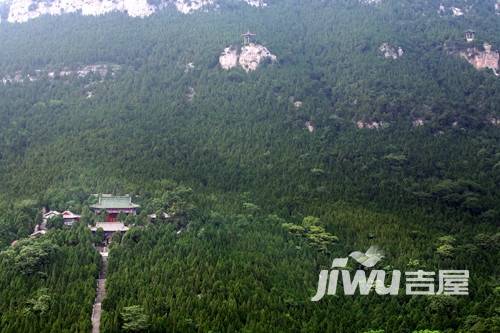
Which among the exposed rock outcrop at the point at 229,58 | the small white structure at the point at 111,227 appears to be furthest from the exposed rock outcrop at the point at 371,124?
the small white structure at the point at 111,227

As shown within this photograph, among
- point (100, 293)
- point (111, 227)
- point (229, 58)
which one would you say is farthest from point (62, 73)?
point (100, 293)

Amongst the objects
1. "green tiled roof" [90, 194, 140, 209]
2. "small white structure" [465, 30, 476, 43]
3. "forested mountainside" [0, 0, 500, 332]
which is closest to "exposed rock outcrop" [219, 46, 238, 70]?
"forested mountainside" [0, 0, 500, 332]

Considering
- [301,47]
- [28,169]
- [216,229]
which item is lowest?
[216,229]

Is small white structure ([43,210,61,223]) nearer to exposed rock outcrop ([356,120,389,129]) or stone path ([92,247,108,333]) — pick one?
stone path ([92,247,108,333])

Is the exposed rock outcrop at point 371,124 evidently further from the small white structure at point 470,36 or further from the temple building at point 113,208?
the temple building at point 113,208

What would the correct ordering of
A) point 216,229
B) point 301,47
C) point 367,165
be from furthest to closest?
point 301,47 → point 367,165 → point 216,229

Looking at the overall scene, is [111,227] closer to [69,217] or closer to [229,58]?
[69,217]

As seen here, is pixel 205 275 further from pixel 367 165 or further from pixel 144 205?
pixel 367 165

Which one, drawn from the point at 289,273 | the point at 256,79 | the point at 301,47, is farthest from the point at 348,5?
the point at 289,273
